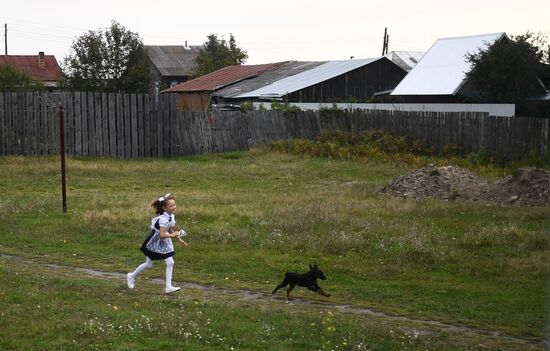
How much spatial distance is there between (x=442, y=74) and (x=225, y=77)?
1577 cm

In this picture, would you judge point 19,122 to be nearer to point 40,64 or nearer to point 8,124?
point 8,124

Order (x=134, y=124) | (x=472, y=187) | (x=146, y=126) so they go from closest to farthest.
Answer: (x=472, y=187) < (x=134, y=124) < (x=146, y=126)

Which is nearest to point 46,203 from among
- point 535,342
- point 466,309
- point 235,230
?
point 235,230

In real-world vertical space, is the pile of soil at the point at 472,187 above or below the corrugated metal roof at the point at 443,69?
below

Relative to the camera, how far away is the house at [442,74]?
122ft

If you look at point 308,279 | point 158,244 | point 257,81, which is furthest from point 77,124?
point 308,279

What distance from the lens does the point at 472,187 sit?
1841 centimetres

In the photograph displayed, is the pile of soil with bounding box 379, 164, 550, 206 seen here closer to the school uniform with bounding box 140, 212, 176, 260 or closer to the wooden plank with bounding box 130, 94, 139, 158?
the school uniform with bounding box 140, 212, 176, 260

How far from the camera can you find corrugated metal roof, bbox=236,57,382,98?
41062mm

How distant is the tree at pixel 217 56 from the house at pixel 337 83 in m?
15.7

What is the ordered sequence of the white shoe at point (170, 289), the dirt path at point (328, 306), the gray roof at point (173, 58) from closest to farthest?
the dirt path at point (328, 306)
the white shoe at point (170, 289)
the gray roof at point (173, 58)

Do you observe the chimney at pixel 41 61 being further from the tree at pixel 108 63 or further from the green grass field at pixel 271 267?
the green grass field at pixel 271 267

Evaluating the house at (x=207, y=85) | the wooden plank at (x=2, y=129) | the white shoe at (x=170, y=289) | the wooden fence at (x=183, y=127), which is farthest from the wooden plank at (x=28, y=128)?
the white shoe at (x=170, y=289)

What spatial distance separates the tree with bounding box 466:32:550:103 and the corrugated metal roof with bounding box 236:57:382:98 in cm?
1006
